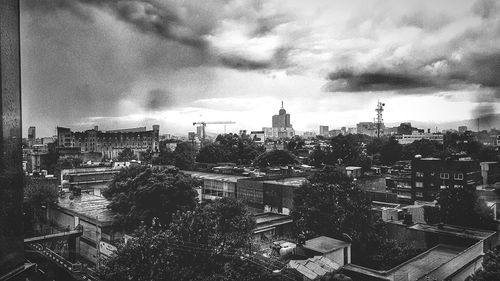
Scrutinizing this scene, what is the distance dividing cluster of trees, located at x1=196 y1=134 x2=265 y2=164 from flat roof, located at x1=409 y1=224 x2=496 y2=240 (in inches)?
789

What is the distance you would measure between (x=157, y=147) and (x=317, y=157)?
→ 63.1ft

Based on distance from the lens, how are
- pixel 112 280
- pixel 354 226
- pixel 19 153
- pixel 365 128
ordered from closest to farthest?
pixel 19 153 → pixel 112 280 → pixel 354 226 → pixel 365 128

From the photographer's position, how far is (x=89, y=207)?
13055mm

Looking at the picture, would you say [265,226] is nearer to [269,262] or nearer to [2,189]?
[269,262]

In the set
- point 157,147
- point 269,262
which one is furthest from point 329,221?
point 157,147

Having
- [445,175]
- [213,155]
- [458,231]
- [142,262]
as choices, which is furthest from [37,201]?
[445,175]

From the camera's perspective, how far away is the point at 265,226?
1079 cm

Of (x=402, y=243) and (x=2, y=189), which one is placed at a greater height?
(x=2, y=189)

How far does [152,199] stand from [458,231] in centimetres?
864

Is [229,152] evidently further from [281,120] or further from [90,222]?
[281,120]

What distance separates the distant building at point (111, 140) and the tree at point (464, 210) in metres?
28.7

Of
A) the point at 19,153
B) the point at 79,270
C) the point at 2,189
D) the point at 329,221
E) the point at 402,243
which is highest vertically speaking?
the point at 19,153

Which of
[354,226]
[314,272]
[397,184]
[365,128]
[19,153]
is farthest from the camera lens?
[365,128]

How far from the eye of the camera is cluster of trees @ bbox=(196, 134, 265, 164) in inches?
1099
